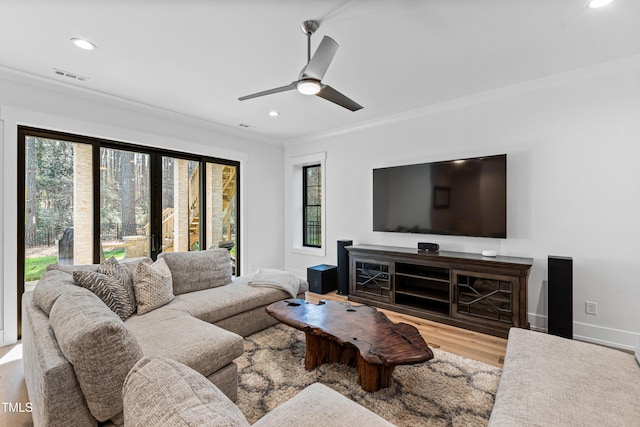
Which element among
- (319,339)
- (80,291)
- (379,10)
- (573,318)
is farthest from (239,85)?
(573,318)

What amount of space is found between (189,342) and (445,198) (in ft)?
10.1

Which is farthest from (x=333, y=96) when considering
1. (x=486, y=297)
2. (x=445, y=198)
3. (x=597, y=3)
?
(x=486, y=297)

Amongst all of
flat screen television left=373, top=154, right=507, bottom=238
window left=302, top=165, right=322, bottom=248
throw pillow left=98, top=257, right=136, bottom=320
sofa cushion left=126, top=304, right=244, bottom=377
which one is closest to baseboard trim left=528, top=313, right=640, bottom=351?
flat screen television left=373, top=154, right=507, bottom=238

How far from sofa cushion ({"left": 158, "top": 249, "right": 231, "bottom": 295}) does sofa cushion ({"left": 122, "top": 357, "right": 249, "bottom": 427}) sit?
2352 mm

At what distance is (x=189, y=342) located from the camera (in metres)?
1.82

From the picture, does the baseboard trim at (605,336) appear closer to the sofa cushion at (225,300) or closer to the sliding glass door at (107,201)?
the sofa cushion at (225,300)

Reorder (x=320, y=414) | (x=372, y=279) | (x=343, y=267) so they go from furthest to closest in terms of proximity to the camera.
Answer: (x=343, y=267), (x=372, y=279), (x=320, y=414)

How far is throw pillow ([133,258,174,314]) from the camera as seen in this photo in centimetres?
243

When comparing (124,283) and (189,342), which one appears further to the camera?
(124,283)

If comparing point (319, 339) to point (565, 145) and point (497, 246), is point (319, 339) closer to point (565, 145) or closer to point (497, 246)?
point (497, 246)

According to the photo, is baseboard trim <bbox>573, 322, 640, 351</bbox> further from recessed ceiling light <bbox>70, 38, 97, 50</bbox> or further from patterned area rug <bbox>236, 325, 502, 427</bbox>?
recessed ceiling light <bbox>70, 38, 97, 50</bbox>

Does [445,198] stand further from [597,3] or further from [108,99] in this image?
[108,99]

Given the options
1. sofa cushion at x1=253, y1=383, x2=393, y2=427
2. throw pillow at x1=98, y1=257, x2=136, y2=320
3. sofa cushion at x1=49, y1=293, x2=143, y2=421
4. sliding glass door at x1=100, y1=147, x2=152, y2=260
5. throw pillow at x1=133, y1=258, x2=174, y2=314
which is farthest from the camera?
sliding glass door at x1=100, y1=147, x2=152, y2=260

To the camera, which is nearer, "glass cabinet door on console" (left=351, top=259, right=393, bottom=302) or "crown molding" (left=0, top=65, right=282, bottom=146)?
"crown molding" (left=0, top=65, right=282, bottom=146)
